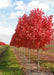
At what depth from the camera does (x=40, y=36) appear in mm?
15930

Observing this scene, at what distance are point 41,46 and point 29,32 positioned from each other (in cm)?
222

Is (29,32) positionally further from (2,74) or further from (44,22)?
(2,74)

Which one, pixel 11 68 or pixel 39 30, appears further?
pixel 11 68

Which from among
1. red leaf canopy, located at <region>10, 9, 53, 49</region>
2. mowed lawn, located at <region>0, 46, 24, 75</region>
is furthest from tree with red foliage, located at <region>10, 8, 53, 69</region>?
mowed lawn, located at <region>0, 46, 24, 75</region>

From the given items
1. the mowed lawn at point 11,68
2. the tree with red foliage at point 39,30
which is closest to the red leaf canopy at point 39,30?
the tree with red foliage at point 39,30

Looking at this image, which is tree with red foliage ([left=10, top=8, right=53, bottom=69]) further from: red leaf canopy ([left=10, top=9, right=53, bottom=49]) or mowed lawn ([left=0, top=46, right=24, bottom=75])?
mowed lawn ([left=0, top=46, right=24, bottom=75])

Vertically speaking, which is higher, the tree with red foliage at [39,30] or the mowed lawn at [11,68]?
the tree with red foliage at [39,30]

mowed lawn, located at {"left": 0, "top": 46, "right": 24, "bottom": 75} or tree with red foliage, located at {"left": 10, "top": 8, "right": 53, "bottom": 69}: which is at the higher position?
tree with red foliage, located at {"left": 10, "top": 8, "right": 53, "bottom": 69}

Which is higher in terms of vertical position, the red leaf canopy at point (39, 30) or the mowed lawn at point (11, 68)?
the red leaf canopy at point (39, 30)

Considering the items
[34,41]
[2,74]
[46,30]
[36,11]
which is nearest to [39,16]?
[36,11]

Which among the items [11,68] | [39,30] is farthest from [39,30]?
[11,68]

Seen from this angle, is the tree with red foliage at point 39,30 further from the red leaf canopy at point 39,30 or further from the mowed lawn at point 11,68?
the mowed lawn at point 11,68

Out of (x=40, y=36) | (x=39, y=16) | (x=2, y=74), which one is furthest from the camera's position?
(x=39, y=16)

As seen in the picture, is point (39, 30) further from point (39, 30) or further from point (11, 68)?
point (11, 68)
